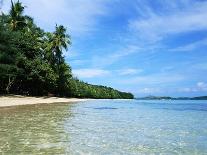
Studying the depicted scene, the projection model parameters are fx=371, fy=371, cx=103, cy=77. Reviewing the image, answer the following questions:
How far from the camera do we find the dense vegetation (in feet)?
131

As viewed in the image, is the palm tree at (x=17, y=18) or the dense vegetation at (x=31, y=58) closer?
the dense vegetation at (x=31, y=58)

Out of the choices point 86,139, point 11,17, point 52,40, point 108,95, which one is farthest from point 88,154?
point 108,95

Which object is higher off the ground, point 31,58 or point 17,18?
point 17,18

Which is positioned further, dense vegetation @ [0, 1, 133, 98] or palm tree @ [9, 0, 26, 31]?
palm tree @ [9, 0, 26, 31]

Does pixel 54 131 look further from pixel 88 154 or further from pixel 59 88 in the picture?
pixel 59 88

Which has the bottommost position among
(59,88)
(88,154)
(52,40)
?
(88,154)

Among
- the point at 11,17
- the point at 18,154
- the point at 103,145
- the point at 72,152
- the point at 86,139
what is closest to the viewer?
the point at 18,154

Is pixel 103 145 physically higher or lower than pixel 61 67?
lower

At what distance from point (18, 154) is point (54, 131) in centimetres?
452

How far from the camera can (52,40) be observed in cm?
5581

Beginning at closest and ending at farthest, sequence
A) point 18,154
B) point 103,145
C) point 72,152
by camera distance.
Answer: point 18,154
point 72,152
point 103,145

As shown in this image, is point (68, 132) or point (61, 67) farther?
point (61, 67)

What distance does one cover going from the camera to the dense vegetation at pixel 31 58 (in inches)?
1572

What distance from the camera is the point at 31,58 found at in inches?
1946
